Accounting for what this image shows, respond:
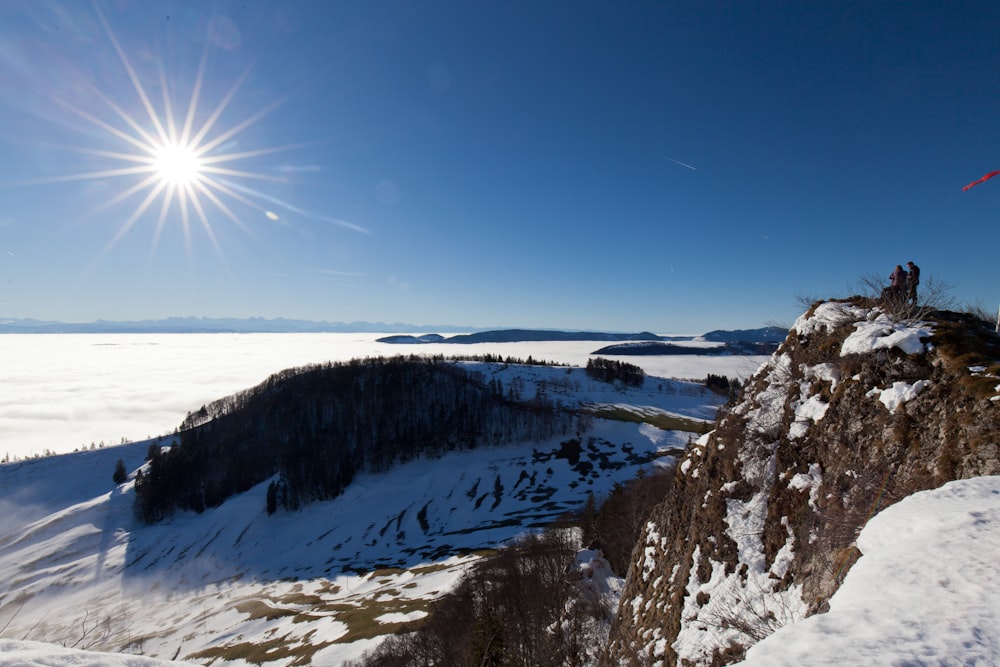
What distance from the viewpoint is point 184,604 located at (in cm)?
9625

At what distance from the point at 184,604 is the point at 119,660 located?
128610 mm

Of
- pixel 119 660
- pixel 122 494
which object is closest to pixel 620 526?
pixel 119 660

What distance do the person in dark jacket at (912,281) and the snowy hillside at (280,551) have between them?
2658 inches

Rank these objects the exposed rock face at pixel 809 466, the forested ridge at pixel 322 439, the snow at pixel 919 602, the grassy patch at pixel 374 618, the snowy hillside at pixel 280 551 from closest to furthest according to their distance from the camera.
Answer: the snow at pixel 919 602 < the exposed rock face at pixel 809 466 < the grassy patch at pixel 374 618 < the snowy hillside at pixel 280 551 < the forested ridge at pixel 322 439

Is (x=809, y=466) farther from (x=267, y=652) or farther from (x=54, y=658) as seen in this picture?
(x=267, y=652)

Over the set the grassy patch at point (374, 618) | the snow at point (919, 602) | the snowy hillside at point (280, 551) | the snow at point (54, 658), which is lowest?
the snowy hillside at point (280, 551)

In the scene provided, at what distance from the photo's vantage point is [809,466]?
12.1m

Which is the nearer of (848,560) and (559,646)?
(848,560)

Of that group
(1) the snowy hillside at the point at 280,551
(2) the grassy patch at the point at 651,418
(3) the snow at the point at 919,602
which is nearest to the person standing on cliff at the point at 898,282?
(3) the snow at the point at 919,602

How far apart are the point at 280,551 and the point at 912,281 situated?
145 m

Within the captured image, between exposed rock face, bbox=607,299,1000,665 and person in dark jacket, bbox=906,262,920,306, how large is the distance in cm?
97

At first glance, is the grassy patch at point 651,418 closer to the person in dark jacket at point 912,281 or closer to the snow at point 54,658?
the person in dark jacket at point 912,281

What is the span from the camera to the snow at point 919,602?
16.3 ft

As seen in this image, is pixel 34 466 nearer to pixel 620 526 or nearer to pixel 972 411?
pixel 620 526
